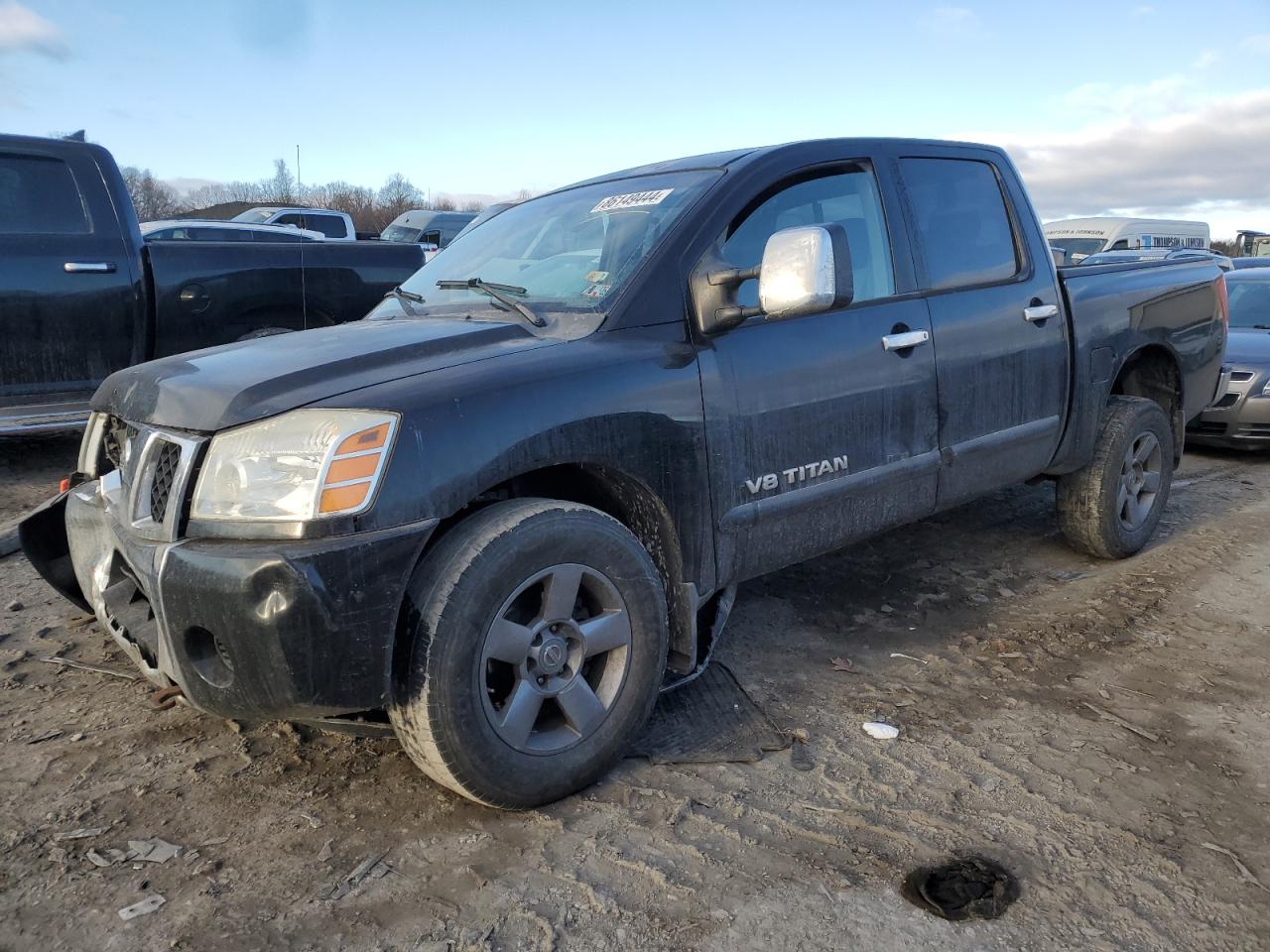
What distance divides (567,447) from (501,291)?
2.82 ft

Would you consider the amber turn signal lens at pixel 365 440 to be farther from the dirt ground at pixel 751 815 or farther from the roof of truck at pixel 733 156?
the roof of truck at pixel 733 156

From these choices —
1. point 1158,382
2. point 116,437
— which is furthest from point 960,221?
point 116,437

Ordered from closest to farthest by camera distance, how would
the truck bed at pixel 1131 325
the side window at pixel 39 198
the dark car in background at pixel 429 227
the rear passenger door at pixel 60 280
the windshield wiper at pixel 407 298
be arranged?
the windshield wiper at pixel 407 298 → the truck bed at pixel 1131 325 → the rear passenger door at pixel 60 280 → the side window at pixel 39 198 → the dark car in background at pixel 429 227

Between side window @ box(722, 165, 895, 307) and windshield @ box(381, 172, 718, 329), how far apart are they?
218 mm

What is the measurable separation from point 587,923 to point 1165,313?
4.14 m

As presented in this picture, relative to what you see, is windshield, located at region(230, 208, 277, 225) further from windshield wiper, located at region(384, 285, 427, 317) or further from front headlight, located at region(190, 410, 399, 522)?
front headlight, located at region(190, 410, 399, 522)

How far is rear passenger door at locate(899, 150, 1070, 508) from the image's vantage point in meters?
3.71

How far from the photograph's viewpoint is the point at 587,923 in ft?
7.11

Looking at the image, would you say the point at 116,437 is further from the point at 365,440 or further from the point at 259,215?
the point at 259,215

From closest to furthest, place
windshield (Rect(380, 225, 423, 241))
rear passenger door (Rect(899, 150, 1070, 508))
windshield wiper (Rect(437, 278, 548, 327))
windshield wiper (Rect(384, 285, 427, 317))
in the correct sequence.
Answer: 1. windshield wiper (Rect(437, 278, 548, 327))
2. windshield wiper (Rect(384, 285, 427, 317))
3. rear passenger door (Rect(899, 150, 1070, 508))
4. windshield (Rect(380, 225, 423, 241))

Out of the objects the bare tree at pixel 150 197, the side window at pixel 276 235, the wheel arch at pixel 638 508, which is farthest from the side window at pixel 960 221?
the bare tree at pixel 150 197

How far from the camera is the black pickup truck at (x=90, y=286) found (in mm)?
5551

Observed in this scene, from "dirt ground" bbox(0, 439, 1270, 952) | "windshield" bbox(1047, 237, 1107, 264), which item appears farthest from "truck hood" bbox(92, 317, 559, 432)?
"windshield" bbox(1047, 237, 1107, 264)

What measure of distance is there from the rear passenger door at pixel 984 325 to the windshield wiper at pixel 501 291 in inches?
60.3
